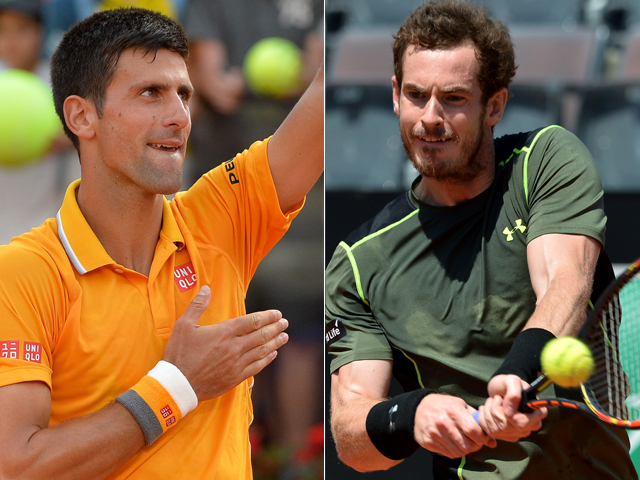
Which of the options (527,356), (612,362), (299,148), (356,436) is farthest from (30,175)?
(612,362)

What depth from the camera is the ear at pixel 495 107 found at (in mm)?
1868

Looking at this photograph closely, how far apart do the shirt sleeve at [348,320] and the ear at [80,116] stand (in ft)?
2.47

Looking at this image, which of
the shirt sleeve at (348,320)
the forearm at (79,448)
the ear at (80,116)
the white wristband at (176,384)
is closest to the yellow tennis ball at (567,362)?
the shirt sleeve at (348,320)

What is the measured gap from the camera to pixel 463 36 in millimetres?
1834

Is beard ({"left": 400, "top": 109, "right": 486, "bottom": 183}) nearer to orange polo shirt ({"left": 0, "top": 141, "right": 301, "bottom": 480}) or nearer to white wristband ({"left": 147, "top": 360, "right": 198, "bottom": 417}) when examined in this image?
orange polo shirt ({"left": 0, "top": 141, "right": 301, "bottom": 480})

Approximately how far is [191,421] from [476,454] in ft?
2.41

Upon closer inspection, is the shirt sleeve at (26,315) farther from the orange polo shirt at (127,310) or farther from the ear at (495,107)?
the ear at (495,107)

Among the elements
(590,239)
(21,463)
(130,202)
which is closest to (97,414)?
(21,463)

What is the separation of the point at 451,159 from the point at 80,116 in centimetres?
87

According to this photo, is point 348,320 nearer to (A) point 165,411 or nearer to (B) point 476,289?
(B) point 476,289

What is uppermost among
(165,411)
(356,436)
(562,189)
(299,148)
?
(299,148)

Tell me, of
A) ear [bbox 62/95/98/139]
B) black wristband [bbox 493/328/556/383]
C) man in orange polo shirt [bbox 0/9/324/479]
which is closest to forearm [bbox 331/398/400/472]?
man in orange polo shirt [bbox 0/9/324/479]

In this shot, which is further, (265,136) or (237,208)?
(265,136)

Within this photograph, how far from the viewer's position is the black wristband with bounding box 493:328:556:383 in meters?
1.42
